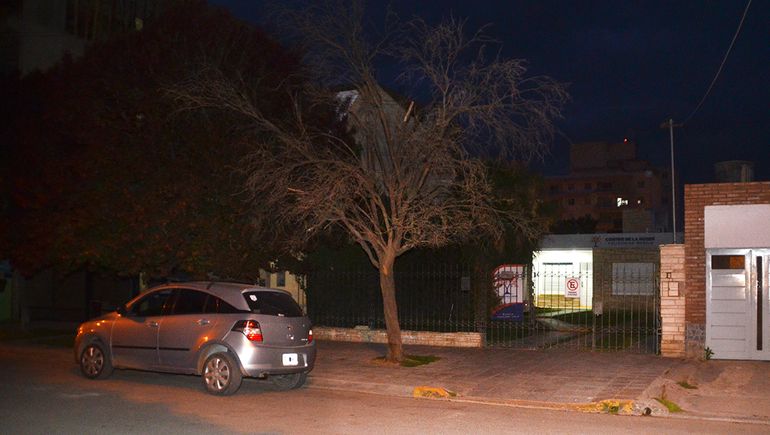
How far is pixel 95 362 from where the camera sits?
13383mm

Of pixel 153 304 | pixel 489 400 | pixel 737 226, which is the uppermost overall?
pixel 737 226

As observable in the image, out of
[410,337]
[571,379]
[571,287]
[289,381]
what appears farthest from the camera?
[571,287]

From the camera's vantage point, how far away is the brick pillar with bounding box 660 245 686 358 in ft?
51.1

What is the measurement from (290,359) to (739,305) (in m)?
9.27

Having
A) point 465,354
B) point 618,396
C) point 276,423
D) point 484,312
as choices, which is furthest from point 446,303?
point 276,423

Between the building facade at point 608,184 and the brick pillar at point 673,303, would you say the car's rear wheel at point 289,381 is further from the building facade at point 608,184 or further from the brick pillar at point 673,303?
the building facade at point 608,184

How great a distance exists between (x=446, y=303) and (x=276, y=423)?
1116 centimetres

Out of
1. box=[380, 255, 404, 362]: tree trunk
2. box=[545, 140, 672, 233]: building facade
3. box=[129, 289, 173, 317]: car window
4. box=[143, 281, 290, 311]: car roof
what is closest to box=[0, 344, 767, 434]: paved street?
box=[129, 289, 173, 317]: car window

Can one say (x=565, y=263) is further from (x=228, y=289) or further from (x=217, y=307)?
(x=217, y=307)

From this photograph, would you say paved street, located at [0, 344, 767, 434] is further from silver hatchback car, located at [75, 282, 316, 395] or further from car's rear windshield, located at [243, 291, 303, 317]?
car's rear windshield, located at [243, 291, 303, 317]

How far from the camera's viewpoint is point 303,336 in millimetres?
12414

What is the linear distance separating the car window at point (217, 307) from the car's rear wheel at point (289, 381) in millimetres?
1676

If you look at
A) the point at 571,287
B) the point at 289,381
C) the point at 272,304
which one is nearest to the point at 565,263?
the point at 571,287

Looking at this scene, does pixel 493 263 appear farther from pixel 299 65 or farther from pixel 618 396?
pixel 618 396
